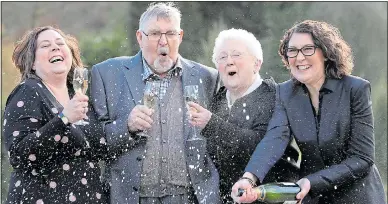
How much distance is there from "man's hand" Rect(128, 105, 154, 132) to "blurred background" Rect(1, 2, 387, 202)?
220 inches

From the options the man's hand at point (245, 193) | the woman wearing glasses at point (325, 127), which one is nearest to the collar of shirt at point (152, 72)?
the woman wearing glasses at point (325, 127)

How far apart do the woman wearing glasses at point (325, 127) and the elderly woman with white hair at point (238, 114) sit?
5.9 inches

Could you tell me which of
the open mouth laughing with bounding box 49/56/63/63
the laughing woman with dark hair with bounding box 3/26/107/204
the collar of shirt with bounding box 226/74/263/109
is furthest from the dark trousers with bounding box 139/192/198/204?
the open mouth laughing with bounding box 49/56/63/63

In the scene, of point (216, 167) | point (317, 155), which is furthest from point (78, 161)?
point (317, 155)

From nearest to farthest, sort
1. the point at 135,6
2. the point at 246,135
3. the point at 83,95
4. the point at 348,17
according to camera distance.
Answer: the point at 83,95 < the point at 246,135 < the point at 348,17 < the point at 135,6

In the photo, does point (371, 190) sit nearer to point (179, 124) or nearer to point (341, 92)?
point (341, 92)

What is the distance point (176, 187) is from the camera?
7164 mm

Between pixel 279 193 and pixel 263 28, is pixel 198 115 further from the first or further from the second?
pixel 263 28

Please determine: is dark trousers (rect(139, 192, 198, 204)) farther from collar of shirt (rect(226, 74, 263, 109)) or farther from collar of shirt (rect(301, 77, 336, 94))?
collar of shirt (rect(301, 77, 336, 94))

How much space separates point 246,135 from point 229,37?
0.78 meters

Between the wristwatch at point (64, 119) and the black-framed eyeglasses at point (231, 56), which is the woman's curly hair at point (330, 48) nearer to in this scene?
the black-framed eyeglasses at point (231, 56)

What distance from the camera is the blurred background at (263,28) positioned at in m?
15.2

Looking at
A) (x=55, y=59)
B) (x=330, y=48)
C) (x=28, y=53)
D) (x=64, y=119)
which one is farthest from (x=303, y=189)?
(x=28, y=53)

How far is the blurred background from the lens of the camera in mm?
15164
